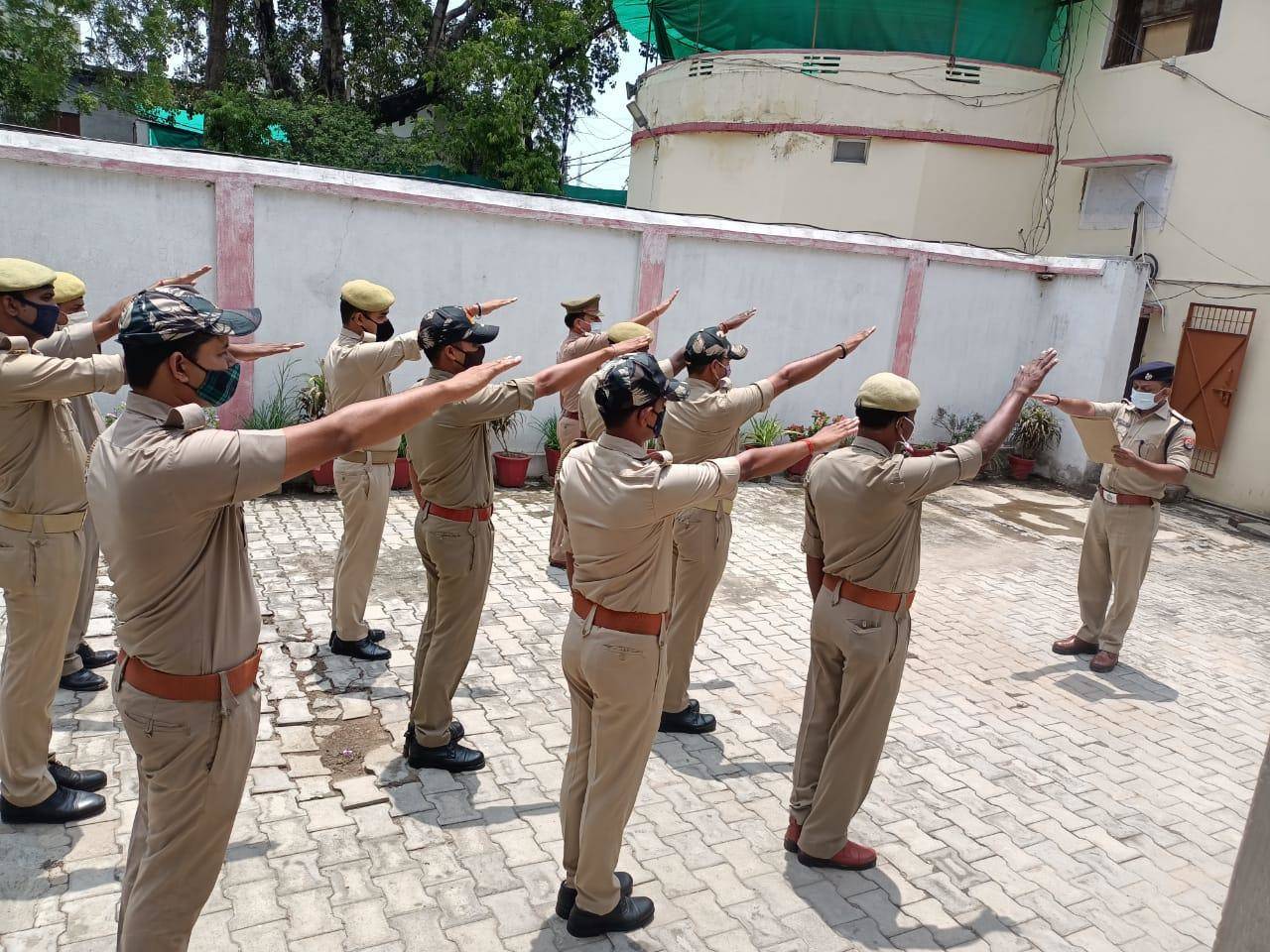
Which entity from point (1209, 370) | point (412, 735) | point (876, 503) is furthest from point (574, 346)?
point (1209, 370)

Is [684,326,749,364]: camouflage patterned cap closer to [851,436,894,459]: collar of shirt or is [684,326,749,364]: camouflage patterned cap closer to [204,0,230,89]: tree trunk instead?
[851,436,894,459]: collar of shirt

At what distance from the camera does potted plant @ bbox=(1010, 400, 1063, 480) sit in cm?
1295

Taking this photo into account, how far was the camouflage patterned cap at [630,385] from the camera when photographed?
10.3ft

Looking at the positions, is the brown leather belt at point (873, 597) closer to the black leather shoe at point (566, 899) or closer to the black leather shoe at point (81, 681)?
the black leather shoe at point (566, 899)

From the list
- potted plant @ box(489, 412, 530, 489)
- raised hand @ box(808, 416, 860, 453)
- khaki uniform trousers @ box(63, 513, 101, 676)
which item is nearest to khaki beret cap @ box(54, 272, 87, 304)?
khaki uniform trousers @ box(63, 513, 101, 676)

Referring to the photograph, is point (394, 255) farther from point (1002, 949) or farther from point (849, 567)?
point (1002, 949)

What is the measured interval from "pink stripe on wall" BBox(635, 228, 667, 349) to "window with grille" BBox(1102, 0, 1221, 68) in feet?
28.0

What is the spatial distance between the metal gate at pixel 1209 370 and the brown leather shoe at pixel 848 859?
10850 mm

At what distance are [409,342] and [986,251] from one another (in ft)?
33.1

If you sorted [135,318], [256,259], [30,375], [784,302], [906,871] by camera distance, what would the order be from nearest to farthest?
[135,318] < [30,375] < [906,871] < [256,259] < [784,302]

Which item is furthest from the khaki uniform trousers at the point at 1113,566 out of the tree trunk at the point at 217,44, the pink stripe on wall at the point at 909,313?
the tree trunk at the point at 217,44

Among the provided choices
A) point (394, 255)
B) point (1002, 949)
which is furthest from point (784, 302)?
point (1002, 949)

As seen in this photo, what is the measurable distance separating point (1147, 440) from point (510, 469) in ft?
20.0

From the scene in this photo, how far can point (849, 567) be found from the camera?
3881mm
